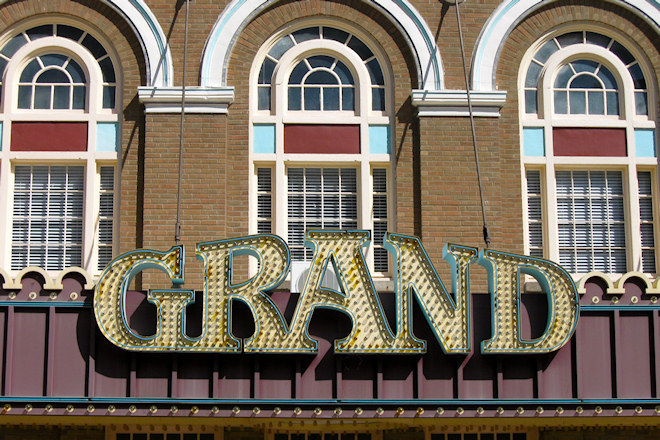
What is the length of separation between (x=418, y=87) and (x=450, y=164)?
4.45ft

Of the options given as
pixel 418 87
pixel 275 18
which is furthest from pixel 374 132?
pixel 275 18

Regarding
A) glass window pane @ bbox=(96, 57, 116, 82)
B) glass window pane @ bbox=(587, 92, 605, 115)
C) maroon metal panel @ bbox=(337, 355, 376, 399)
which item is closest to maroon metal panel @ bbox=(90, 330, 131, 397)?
maroon metal panel @ bbox=(337, 355, 376, 399)

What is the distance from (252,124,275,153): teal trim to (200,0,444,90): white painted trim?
35.4 inches

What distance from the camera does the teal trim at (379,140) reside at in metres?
16.5

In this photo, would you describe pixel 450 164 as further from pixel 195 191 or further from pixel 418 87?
pixel 195 191

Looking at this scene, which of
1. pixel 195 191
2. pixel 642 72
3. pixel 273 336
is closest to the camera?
pixel 273 336

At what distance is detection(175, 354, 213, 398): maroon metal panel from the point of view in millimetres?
13594

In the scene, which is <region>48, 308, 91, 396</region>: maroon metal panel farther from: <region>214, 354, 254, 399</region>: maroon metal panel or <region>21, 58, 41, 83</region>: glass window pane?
<region>21, 58, 41, 83</region>: glass window pane

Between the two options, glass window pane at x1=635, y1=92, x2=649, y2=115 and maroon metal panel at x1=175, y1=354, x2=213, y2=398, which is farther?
glass window pane at x1=635, y1=92, x2=649, y2=115

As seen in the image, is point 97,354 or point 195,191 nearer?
point 97,354

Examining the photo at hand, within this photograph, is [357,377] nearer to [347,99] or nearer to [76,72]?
[347,99]

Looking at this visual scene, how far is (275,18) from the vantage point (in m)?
16.6

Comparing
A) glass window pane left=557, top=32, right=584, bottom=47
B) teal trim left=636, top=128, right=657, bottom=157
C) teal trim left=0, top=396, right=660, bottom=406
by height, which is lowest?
teal trim left=0, top=396, right=660, bottom=406

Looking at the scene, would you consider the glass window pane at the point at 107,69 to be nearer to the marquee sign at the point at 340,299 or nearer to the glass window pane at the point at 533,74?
the marquee sign at the point at 340,299
